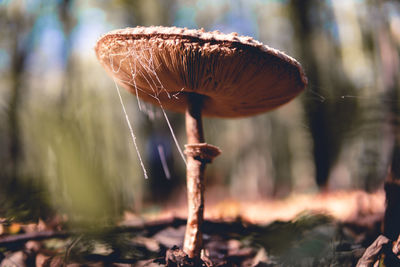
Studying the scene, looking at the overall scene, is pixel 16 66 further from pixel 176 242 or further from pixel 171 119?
pixel 176 242

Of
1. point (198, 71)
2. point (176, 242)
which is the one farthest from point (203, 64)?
point (176, 242)

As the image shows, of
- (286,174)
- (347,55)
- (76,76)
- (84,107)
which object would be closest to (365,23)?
(347,55)

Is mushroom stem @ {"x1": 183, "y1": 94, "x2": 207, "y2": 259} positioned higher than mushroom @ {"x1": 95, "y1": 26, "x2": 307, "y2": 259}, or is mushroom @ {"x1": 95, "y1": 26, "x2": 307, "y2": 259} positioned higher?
mushroom @ {"x1": 95, "y1": 26, "x2": 307, "y2": 259}

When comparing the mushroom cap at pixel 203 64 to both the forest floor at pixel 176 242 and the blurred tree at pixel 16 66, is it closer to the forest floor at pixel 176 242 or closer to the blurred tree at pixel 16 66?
the forest floor at pixel 176 242

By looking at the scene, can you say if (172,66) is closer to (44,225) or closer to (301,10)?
(44,225)

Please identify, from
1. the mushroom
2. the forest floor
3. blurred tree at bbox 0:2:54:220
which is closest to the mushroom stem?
the mushroom

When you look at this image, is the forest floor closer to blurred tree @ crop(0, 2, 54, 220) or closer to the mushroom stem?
the mushroom stem

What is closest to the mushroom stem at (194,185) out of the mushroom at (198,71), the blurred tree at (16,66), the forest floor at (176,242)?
the mushroom at (198,71)

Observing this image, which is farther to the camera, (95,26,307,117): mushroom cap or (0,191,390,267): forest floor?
(0,191,390,267): forest floor
